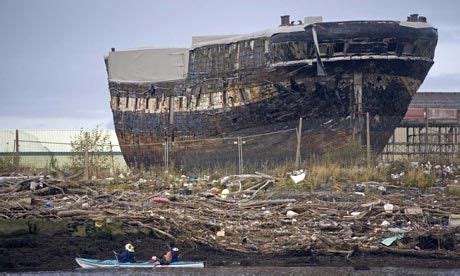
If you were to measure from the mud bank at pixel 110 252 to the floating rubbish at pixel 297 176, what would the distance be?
6.49 meters

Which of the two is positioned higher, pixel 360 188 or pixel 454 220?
pixel 360 188

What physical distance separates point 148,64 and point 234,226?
17.7m

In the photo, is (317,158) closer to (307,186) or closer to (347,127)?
(347,127)

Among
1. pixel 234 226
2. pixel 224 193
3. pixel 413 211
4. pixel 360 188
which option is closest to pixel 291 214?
pixel 234 226

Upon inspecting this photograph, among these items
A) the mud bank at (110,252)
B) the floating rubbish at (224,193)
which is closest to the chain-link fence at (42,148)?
the floating rubbish at (224,193)

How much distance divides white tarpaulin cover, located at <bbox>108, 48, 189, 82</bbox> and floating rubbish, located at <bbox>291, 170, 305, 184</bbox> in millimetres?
9950

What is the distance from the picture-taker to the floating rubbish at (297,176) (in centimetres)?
2530

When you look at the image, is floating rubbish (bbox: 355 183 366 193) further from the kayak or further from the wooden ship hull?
the kayak

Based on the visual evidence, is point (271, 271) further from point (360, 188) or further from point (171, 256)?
point (360, 188)

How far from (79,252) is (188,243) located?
6.99 feet

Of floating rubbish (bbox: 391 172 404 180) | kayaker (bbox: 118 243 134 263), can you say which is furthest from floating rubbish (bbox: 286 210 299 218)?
floating rubbish (bbox: 391 172 404 180)

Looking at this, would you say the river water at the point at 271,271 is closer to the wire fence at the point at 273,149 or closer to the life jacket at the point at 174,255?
the life jacket at the point at 174,255

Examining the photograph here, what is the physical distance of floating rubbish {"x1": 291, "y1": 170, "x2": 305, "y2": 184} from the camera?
996 inches

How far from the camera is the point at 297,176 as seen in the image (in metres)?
25.7
